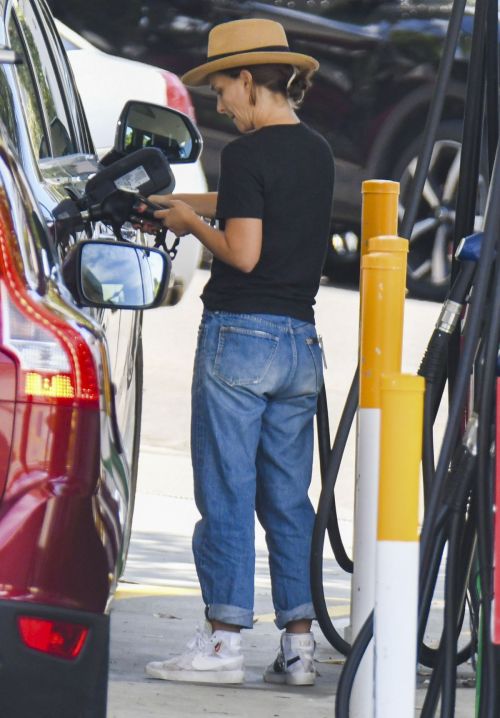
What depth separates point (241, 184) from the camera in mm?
4555

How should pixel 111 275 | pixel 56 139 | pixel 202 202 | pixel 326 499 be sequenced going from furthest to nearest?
pixel 202 202
pixel 56 139
pixel 326 499
pixel 111 275

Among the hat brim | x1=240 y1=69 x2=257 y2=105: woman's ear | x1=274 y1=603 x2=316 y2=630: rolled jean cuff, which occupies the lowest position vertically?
x1=274 y1=603 x2=316 y2=630: rolled jean cuff

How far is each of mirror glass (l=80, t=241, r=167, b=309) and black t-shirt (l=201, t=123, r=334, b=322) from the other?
36.0 inches

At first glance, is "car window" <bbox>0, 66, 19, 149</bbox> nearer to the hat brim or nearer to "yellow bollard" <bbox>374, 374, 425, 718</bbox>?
the hat brim

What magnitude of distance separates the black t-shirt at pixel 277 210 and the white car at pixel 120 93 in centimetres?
271

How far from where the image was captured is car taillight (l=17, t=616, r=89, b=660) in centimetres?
291

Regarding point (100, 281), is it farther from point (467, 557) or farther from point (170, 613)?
point (170, 613)

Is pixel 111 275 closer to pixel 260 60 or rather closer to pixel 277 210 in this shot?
pixel 277 210

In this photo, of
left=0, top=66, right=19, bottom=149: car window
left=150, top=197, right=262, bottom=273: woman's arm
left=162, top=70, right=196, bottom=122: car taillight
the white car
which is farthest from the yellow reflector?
left=162, top=70, right=196, bottom=122: car taillight

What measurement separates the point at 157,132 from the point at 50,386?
2.58 metres

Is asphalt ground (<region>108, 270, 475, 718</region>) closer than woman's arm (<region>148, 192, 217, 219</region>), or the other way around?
asphalt ground (<region>108, 270, 475, 718</region>)

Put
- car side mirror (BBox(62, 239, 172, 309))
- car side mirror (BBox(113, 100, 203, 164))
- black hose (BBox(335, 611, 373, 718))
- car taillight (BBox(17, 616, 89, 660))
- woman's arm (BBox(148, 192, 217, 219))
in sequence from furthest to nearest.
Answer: car side mirror (BBox(113, 100, 203, 164)), woman's arm (BBox(148, 192, 217, 219)), car side mirror (BBox(62, 239, 172, 309)), black hose (BBox(335, 611, 373, 718)), car taillight (BBox(17, 616, 89, 660))

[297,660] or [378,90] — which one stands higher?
[378,90]

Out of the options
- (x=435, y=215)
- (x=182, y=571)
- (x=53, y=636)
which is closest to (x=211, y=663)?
(x=53, y=636)
